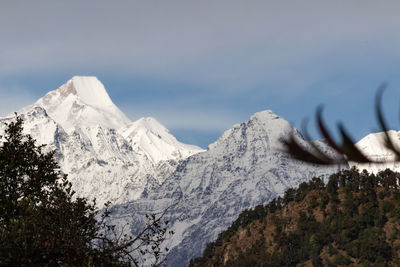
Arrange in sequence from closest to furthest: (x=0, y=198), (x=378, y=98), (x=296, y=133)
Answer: (x=378, y=98) < (x=296, y=133) < (x=0, y=198)

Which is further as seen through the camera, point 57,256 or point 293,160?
point 57,256

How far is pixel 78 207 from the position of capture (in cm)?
2350

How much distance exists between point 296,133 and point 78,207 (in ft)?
64.7

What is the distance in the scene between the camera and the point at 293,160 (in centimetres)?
468

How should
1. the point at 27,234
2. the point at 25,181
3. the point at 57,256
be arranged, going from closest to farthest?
the point at 57,256 → the point at 27,234 → the point at 25,181

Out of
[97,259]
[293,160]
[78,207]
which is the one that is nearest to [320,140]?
[293,160]

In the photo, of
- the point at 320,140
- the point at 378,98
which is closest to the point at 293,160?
the point at 320,140

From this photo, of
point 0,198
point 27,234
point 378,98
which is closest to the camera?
point 378,98

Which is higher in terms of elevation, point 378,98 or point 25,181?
point 25,181

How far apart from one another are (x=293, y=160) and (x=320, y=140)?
280 mm

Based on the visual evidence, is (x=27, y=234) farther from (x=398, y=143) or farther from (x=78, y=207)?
(x=398, y=143)

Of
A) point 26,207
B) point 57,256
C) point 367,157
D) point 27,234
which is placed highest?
point 26,207

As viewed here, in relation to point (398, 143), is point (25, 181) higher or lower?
higher

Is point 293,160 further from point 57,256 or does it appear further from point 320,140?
point 57,256
